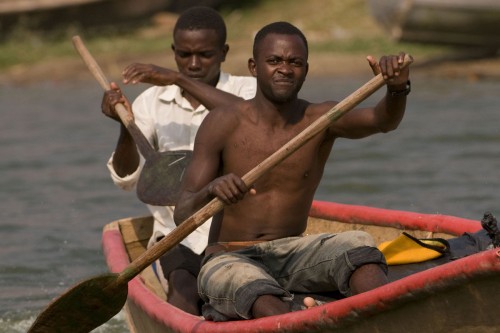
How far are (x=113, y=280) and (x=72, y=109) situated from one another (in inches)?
363

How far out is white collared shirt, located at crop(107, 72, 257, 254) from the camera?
566 centimetres

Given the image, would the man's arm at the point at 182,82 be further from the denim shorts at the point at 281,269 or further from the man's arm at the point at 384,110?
the denim shorts at the point at 281,269

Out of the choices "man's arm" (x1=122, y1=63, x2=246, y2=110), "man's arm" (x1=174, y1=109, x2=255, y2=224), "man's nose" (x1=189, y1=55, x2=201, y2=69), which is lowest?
"man's arm" (x1=174, y1=109, x2=255, y2=224)

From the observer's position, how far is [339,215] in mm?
5973

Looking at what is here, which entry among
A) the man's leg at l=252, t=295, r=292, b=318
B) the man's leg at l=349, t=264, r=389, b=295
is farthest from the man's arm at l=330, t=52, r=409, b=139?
the man's leg at l=252, t=295, r=292, b=318

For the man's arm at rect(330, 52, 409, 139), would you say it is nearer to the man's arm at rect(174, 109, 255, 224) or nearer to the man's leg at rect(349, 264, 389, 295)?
the man's arm at rect(174, 109, 255, 224)

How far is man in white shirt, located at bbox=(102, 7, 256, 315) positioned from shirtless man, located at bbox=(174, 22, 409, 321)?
0.65m

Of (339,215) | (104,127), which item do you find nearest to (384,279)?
(339,215)

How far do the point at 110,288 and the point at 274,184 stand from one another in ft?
2.44

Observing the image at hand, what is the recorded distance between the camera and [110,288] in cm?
474

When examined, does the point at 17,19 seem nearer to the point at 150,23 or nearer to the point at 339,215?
the point at 150,23

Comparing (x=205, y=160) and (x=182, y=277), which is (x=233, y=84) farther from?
(x=205, y=160)

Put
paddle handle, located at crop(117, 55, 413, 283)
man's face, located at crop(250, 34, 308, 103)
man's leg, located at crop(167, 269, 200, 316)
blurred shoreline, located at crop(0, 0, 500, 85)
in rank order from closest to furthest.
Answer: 1. paddle handle, located at crop(117, 55, 413, 283)
2. man's face, located at crop(250, 34, 308, 103)
3. man's leg, located at crop(167, 269, 200, 316)
4. blurred shoreline, located at crop(0, 0, 500, 85)

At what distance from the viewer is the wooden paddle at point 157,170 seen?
548cm
